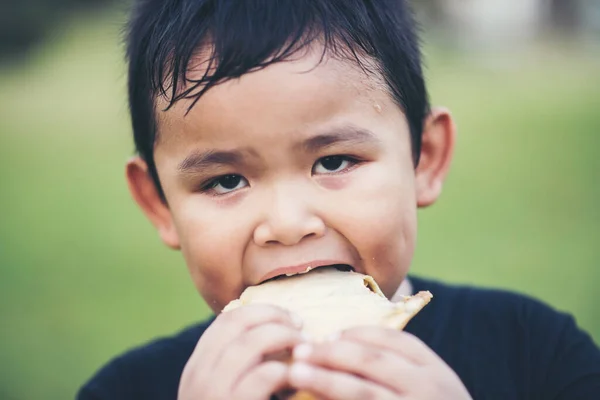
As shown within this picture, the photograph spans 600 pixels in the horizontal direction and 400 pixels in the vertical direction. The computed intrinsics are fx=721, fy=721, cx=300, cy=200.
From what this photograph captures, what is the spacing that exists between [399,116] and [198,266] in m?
0.52

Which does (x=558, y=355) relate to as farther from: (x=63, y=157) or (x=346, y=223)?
(x=63, y=157)

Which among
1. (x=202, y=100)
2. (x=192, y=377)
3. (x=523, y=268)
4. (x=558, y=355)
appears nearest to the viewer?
(x=192, y=377)

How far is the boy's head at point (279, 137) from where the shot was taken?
52.2 inches

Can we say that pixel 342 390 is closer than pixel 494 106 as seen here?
Yes

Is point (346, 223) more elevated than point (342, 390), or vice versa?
point (346, 223)

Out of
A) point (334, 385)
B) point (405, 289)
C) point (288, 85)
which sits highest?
point (288, 85)

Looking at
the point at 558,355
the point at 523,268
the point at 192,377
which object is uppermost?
the point at 192,377

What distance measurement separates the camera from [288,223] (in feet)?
4.27

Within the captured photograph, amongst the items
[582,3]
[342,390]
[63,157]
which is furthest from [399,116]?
[582,3]

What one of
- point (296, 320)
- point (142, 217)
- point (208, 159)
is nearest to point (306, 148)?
point (208, 159)

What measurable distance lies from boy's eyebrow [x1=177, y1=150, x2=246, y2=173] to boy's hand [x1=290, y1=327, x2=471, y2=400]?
0.40 meters

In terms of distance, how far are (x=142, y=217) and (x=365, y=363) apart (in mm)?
3936

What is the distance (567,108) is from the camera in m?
6.73

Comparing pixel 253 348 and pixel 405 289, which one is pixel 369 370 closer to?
pixel 253 348
